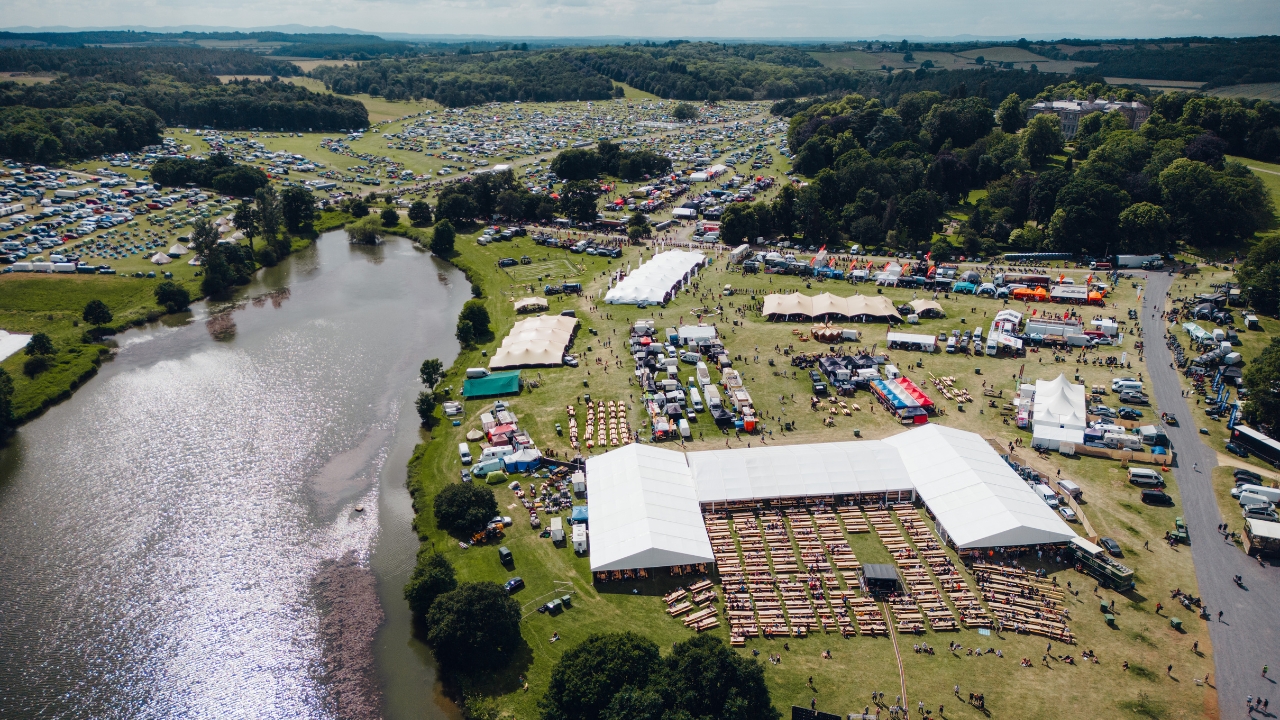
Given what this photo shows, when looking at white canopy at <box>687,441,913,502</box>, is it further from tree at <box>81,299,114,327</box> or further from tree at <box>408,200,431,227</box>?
tree at <box>408,200,431,227</box>

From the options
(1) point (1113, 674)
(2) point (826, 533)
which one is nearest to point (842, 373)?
(2) point (826, 533)

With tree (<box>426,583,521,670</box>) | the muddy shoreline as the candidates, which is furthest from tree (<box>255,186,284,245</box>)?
tree (<box>426,583,521,670</box>)

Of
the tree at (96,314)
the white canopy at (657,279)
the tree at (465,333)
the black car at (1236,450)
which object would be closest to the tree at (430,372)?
the tree at (465,333)

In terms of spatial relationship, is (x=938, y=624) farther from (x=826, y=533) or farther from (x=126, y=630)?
(x=126, y=630)

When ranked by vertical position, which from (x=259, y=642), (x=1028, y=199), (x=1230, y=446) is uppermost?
(x=1028, y=199)

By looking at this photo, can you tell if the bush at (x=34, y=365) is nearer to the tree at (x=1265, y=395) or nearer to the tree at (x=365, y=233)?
the tree at (x=365, y=233)

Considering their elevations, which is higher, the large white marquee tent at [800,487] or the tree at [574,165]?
the tree at [574,165]
